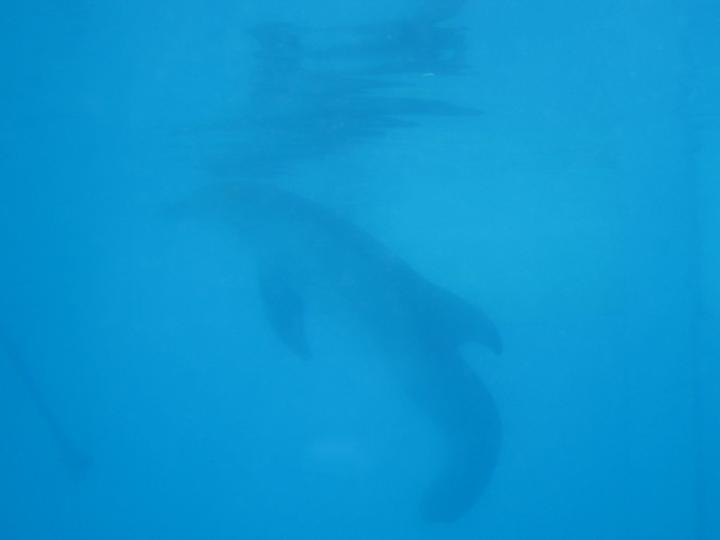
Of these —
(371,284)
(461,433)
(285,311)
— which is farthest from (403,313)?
(461,433)

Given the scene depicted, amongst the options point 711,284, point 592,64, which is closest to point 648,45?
point 592,64

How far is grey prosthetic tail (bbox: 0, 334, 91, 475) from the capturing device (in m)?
7.48

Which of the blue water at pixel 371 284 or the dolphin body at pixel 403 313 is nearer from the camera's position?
the blue water at pixel 371 284

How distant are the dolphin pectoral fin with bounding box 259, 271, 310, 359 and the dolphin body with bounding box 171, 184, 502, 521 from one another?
0.02 m

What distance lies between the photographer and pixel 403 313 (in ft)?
24.8

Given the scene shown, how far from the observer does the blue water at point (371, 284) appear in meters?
7.08

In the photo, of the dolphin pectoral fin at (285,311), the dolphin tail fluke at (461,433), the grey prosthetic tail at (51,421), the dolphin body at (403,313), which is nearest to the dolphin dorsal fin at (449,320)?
the dolphin body at (403,313)

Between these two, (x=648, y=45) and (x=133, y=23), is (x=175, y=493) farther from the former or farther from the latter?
(x=648, y=45)

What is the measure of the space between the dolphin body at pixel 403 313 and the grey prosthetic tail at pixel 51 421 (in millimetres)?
2075

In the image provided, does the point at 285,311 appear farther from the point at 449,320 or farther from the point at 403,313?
the point at 449,320

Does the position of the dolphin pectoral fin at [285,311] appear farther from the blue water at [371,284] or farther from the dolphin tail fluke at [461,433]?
the dolphin tail fluke at [461,433]

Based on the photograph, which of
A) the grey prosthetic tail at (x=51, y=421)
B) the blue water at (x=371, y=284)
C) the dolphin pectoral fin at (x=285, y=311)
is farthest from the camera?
the grey prosthetic tail at (x=51, y=421)

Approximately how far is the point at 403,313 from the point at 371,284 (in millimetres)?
411

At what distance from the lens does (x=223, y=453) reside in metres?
7.54
